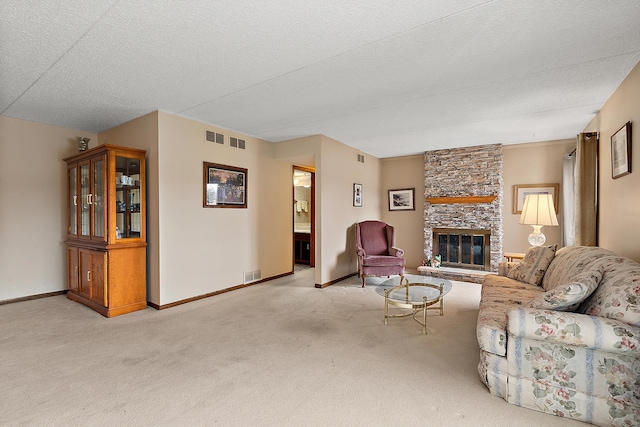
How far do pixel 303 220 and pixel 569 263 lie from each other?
6318 mm

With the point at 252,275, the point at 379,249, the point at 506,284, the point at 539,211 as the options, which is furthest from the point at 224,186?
the point at 539,211

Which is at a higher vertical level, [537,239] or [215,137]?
[215,137]

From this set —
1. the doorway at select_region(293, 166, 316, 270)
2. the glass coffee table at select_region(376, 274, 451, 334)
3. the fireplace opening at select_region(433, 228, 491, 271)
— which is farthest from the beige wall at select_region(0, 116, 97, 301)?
the fireplace opening at select_region(433, 228, 491, 271)

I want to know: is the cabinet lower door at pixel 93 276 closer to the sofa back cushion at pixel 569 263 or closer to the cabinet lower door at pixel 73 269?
the cabinet lower door at pixel 73 269

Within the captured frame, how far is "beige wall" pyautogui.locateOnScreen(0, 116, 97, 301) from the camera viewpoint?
4.20m

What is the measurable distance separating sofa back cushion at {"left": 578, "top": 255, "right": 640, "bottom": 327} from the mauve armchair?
3166mm

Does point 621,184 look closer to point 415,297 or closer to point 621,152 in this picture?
point 621,152

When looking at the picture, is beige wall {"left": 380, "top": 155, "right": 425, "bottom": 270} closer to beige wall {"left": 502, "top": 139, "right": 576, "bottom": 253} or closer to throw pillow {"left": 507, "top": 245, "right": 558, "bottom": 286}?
beige wall {"left": 502, "top": 139, "right": 576, "bottom": 253}

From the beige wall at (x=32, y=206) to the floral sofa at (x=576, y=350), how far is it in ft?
18.8

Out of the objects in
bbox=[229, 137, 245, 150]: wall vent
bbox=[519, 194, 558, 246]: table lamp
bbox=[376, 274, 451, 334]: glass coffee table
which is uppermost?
bbox=[229, 137, 245, 150]: wall vent

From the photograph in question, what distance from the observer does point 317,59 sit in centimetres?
258

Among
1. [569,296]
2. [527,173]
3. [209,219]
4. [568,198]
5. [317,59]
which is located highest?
[317,59]

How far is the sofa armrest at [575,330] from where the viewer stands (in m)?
1.74

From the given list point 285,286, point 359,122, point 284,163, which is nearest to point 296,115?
point 359,122
